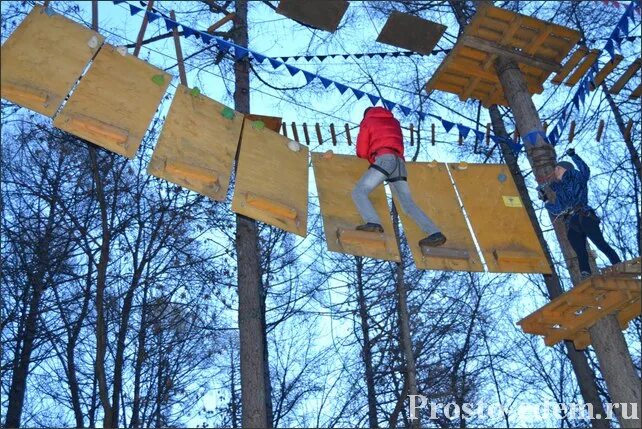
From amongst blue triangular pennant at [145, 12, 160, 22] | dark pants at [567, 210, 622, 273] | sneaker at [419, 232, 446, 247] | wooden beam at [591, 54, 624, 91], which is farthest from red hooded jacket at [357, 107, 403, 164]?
wooden beam at [591, 54, 624, 91]

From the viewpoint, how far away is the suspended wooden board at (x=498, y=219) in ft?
23.2

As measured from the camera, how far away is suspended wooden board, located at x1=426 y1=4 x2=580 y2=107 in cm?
721

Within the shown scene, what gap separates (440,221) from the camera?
23.6ft

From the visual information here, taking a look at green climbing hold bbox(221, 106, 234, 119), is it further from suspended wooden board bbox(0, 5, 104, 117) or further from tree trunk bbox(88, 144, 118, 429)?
tree trunk bbox(88, 144, 118, 429)

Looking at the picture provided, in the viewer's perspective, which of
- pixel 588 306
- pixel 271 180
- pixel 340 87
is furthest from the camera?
pixel 340 87

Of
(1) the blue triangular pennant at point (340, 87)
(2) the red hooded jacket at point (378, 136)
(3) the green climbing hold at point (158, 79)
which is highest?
(1) the blue triangular pennant at point (340, 87)

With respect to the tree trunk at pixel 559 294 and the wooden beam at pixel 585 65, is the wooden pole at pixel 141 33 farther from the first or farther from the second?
the tree trunk at pixel 559 294

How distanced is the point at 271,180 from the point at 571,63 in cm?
352

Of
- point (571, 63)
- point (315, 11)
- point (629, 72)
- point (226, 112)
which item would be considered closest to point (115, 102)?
point (226, 112)

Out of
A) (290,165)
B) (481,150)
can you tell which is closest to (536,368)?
(481,150)

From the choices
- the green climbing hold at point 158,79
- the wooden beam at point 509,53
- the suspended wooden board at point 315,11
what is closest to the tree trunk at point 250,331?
the suspended wooden board at point 315,11

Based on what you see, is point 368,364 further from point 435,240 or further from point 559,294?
point 435,240

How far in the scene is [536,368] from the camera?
662 inches

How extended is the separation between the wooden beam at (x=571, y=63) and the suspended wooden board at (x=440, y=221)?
62.5 inches
